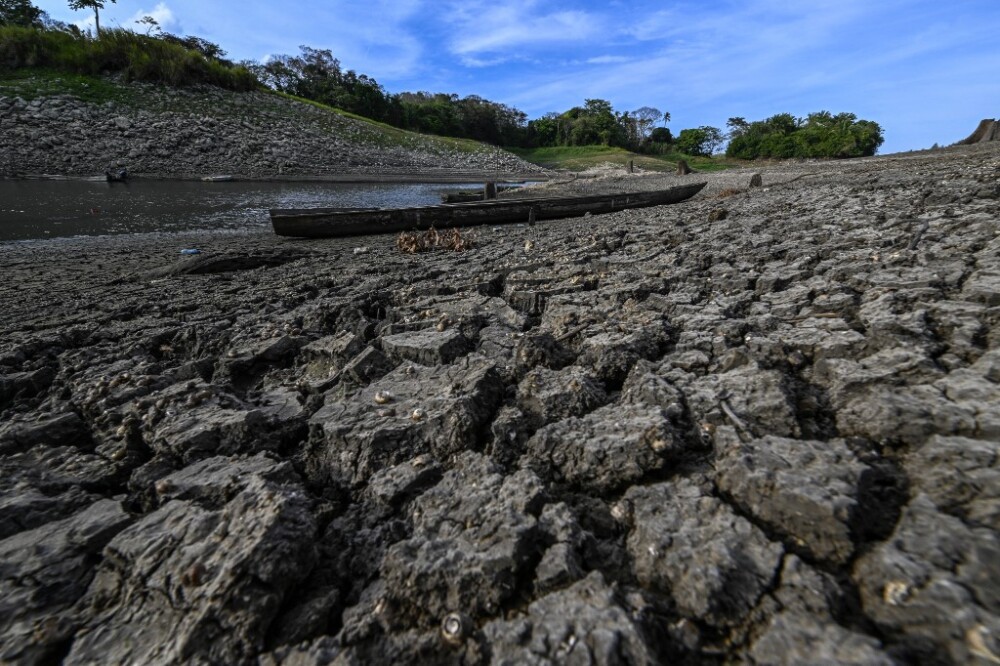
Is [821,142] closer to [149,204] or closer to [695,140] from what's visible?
[695,140]

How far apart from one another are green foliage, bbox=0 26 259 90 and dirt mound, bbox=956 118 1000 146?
59.7m

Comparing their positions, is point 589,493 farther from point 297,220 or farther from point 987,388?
point 297,220

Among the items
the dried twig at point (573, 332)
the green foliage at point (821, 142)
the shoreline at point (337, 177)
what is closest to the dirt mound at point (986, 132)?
the green foliage at point (821, 142)

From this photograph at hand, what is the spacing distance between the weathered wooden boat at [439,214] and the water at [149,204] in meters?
4.25

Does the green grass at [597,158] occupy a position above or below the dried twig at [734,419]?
above

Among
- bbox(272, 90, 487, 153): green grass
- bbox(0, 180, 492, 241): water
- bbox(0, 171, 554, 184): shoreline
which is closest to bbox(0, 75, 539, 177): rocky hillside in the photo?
bbox(272, 90, 487, 153): green grass

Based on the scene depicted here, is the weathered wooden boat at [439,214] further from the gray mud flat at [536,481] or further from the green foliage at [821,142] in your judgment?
the green foliage at [821,142]

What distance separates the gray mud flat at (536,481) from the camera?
1238mm

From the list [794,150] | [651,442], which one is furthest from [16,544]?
[794,150]

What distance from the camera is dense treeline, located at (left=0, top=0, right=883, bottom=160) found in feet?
129

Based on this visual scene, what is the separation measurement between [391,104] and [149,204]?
57.5m

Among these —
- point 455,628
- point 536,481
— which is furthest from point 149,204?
point 455,628

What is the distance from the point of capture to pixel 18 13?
49438mm

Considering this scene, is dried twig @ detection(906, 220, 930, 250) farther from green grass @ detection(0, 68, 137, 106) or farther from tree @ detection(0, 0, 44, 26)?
tree @ detection(0, 0, 44, 26)
